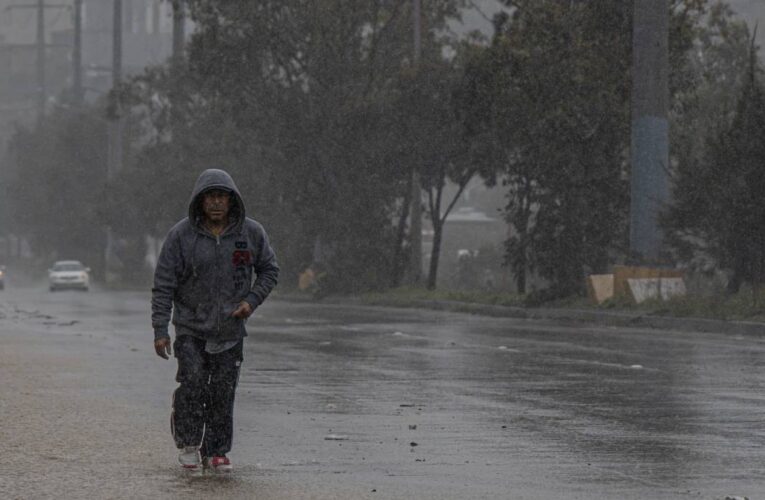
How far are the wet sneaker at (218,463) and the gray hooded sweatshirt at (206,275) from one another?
26.2 inches

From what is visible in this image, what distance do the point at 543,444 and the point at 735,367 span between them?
7538 millimetres

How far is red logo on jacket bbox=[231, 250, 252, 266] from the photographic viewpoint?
10.6 metres

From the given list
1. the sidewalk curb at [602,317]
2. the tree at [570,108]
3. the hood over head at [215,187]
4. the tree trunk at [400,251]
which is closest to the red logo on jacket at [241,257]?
the hood over head at [215,187]

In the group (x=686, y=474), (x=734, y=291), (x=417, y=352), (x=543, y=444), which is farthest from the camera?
(x=734, y=291)

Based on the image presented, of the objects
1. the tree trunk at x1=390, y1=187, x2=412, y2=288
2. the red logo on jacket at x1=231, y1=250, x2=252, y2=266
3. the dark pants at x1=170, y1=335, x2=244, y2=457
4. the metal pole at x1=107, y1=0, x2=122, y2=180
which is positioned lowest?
the dark pants at x1=170, y1=335, x2=244, y2=457

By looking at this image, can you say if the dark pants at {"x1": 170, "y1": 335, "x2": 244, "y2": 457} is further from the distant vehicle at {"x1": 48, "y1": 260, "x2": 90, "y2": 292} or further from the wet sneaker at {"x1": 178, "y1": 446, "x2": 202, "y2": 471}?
the distant vehicle at {"x1": 48, "y1": 260, "x2": 90, "y2": 292}

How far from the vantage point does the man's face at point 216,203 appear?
1055cm

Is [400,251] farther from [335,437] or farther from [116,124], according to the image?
[116,124]

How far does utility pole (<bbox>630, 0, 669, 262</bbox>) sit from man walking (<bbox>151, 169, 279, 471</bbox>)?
22431 millimetres

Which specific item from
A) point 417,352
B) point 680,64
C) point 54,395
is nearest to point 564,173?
point 680,64

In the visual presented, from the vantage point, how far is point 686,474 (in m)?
10.4

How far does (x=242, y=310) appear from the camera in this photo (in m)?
10.5

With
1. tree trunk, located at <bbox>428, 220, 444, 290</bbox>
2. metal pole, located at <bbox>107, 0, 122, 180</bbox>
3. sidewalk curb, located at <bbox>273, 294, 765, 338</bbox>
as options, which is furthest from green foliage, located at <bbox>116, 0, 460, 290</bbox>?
metal pole, located at <bbox>107, 0, 122, 180</bbox>

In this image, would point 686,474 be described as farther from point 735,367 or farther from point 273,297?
point 273,297
